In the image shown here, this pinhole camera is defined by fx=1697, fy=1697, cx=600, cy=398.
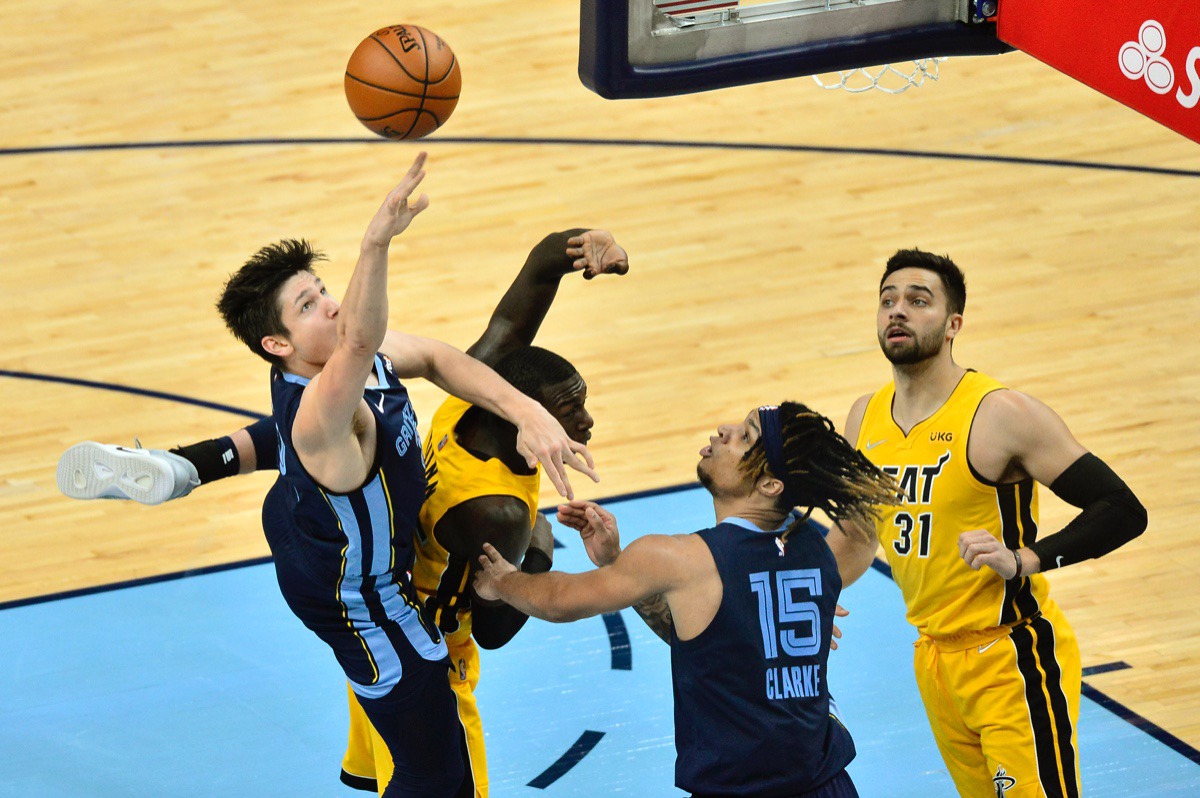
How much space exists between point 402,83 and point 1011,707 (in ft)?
9.10

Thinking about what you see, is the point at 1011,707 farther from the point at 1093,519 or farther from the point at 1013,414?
the point at 1013,414

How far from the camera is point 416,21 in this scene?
45.5 ft

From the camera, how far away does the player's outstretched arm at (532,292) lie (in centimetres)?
545

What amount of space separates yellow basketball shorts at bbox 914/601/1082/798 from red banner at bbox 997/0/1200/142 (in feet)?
5.39

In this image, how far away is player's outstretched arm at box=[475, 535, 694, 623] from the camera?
4457mm

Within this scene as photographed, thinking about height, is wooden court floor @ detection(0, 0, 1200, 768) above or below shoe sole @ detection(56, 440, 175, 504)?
below

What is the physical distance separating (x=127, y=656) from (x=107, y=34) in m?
8.31

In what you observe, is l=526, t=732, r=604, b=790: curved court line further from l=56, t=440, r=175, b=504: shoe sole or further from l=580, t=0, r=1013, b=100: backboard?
l=580, t=0, r=1013, b=100: backboard

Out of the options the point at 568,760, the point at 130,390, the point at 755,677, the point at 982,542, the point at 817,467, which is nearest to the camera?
the point at 755,677

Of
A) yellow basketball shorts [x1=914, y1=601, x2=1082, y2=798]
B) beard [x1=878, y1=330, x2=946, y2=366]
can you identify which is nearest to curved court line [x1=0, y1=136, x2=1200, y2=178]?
beard [x1=878, y1=330, x2=946, y2=366]

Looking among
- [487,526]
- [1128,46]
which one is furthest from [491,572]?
[1128,46]

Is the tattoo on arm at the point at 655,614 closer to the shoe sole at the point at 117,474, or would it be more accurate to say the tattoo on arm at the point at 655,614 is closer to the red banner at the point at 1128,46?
the shoe sole at the point at 117,474

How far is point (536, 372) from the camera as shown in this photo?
17.1 feet

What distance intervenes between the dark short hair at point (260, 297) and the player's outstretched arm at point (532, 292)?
0.87 meters
